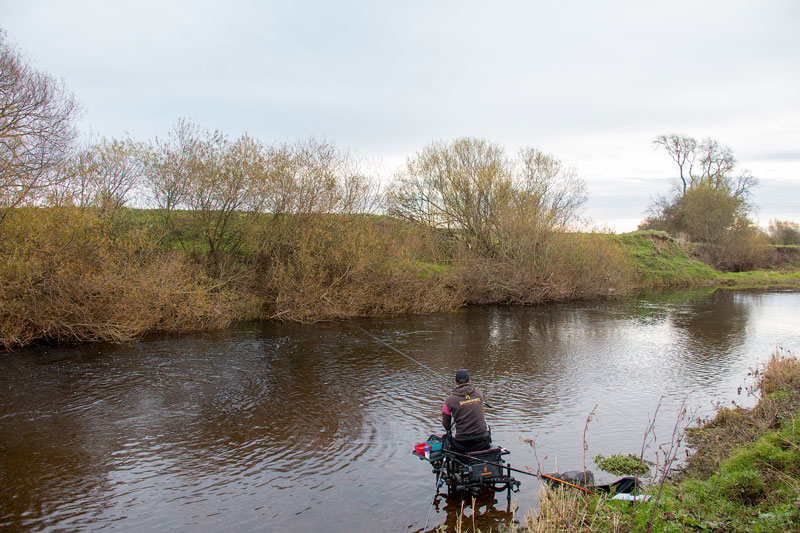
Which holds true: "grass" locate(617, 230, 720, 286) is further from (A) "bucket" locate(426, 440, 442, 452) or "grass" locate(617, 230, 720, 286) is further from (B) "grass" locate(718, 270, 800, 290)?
(A) "bucket" locate(426, 440, 442, 452)

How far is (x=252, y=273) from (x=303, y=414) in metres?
15.3

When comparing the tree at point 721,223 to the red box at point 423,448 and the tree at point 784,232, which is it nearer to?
the tree at point 784,232

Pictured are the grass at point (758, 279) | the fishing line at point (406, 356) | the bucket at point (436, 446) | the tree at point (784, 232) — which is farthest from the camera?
the tree at point (784, 232)

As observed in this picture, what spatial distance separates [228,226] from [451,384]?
657 inches

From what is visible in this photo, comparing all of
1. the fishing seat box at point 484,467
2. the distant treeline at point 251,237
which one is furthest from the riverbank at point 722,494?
the distant treeline at point 251,237

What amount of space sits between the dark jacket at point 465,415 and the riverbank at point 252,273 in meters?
14.4

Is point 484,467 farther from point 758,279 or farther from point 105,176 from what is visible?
point 758,279

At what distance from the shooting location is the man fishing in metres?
7.59

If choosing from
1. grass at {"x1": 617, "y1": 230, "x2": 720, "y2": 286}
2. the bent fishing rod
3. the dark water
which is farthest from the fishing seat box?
grass at {"x1": 617, "y1": 230, "x2": 720, "y2": 286}

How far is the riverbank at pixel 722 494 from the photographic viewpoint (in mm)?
5320

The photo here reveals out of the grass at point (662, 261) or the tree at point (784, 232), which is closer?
the grass at point (662, 261)

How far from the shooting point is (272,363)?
1593 centimetres

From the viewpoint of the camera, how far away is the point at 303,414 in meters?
11.4

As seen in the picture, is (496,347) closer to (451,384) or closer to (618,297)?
(451,384)
